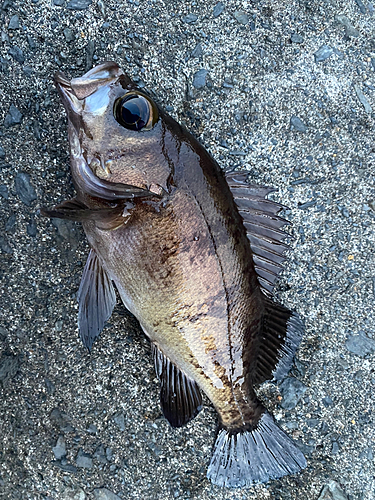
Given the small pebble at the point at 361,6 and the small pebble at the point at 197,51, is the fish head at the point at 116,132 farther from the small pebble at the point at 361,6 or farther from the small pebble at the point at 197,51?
the small pebble at the point at 361,6

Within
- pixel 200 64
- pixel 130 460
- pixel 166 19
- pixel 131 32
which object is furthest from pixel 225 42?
pixel 130 460

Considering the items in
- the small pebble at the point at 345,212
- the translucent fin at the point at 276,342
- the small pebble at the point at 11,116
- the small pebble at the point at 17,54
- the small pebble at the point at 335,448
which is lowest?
the small pebble at the point at 335,448

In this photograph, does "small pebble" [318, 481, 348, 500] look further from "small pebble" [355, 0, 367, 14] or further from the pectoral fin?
"small pebble" [355, 0, 367, 14]

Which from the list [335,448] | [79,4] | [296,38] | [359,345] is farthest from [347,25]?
[335,448]

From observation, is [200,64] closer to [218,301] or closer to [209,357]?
[218,301]

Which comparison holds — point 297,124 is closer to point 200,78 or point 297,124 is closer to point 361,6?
point 200,78

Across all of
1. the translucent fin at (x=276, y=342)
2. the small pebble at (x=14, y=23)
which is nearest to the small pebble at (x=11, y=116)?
the small pebble at (x=14, y=23)
